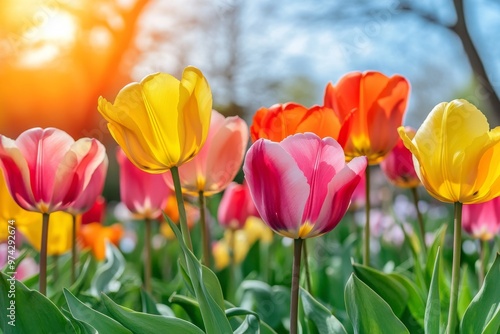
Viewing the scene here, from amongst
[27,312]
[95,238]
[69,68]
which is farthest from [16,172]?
[69,68]

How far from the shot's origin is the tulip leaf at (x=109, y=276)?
126 cm

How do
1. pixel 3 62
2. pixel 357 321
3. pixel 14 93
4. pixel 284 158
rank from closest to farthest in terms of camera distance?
pixel 284 158 → pixel 357 321 → pixel 3 62 → pixel 14 93

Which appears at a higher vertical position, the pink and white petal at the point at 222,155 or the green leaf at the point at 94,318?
the pink and white petal at the point at 222,155

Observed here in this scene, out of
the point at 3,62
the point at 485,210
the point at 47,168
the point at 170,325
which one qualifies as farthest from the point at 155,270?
the point at 3,62

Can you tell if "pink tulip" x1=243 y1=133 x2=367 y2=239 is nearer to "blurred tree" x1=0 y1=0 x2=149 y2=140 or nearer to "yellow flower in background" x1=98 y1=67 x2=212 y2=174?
"yellow flower in background" x1=98 y1=67 x2=212 y2=174

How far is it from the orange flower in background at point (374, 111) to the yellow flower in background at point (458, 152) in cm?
26

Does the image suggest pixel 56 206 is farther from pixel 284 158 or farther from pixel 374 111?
pixel 374 111

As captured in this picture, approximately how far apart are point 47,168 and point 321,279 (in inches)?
32.7

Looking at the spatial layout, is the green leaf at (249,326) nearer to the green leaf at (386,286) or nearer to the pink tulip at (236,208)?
the green leaf at (386,286)

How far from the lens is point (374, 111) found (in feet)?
3.46

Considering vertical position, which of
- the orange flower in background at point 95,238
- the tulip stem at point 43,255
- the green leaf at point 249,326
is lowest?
the orange flower in background at point 95,238

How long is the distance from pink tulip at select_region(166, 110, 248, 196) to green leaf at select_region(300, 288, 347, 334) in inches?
9.1

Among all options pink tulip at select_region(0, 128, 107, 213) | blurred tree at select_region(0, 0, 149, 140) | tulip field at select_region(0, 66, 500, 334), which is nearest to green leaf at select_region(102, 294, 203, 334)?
tulip field at select_region(0, 66, 500, 334)

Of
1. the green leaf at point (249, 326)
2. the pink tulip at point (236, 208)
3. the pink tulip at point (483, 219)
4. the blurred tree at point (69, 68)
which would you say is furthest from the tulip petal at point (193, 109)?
the blurred tree at point (69, 68)
